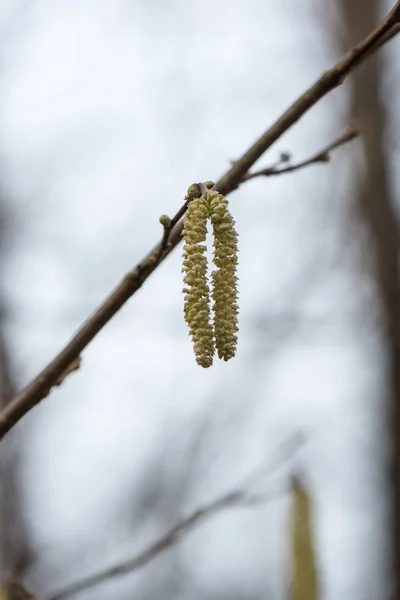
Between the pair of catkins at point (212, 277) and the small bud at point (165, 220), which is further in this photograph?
the small bud at point (165, 220)

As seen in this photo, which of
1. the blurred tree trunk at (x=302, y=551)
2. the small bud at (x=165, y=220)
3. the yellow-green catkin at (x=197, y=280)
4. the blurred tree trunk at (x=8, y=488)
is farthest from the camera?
the blurred tree trunk at (x=8, y=488)

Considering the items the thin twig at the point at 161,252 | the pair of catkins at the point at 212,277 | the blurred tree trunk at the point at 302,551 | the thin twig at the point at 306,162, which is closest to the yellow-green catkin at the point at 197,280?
the pair of catkins at the point at 212,277

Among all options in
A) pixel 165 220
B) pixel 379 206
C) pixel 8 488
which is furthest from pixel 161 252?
pixel 8 488

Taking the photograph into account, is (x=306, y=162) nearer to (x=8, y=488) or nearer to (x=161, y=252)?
(x=161, y=252)

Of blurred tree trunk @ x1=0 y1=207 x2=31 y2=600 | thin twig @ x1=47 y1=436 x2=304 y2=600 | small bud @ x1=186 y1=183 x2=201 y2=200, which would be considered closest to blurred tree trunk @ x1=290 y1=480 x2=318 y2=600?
thin twig @ x1=47 y1=436 x2=304 y2=600

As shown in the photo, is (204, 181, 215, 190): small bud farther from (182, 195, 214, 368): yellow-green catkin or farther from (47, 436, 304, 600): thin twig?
(47, 436, 304, 600): thin twig

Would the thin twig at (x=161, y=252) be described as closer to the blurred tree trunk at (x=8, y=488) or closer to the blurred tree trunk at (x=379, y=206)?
the blurred tree trunk at (x=8, y=488)
